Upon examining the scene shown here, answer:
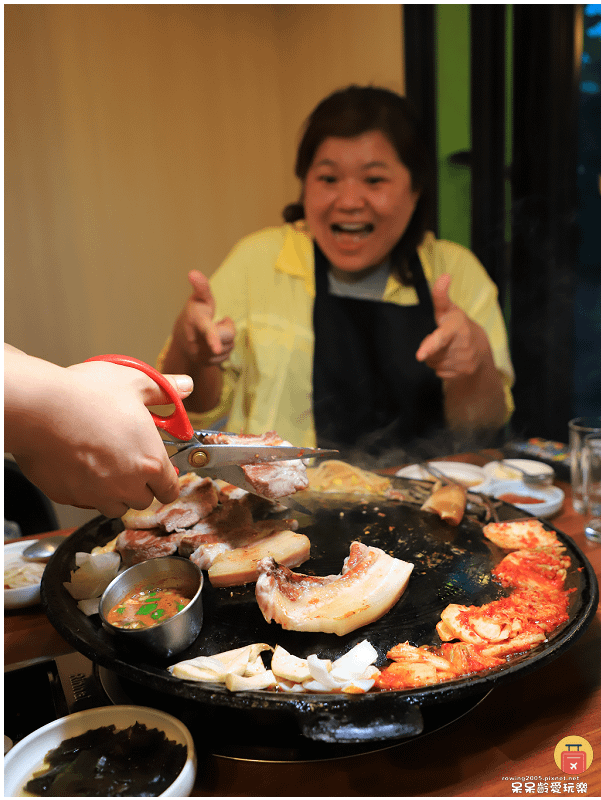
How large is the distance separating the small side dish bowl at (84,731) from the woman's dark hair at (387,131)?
2646mm

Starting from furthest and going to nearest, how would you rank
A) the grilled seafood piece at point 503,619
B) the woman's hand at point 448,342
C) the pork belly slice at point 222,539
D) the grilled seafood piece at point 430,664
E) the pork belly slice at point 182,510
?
the woman's hand at point 448,342, the pork belly slice at point 182,510, the pork belly slice at point 222,539, the grilled seafood piece at point 503,619, the grilled seafood piece at point 430,664

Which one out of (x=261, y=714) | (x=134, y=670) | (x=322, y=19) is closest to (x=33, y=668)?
(x=134, y=670)

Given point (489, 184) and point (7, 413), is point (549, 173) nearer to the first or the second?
point (489, 184)

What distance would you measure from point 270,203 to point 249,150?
0.40m

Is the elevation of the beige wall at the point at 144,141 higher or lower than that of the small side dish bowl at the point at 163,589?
higher

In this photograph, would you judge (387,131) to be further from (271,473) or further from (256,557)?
(256,557)

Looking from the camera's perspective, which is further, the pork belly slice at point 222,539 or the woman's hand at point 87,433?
the pork belly slice at point 222,539

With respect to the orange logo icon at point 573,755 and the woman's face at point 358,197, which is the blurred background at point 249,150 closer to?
the woman's face at point 358,197

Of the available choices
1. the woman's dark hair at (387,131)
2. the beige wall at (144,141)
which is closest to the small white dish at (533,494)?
the woman's dark hair at (387,131)

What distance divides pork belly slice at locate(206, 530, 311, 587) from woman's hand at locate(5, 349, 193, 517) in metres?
0.27

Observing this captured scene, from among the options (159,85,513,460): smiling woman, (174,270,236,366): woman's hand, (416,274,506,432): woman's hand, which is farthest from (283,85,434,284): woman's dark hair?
(174,270,236,366): woman's hand

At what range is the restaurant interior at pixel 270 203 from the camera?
3.22 ft

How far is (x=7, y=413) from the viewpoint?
819 millimetres

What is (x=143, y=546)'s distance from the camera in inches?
52.0
